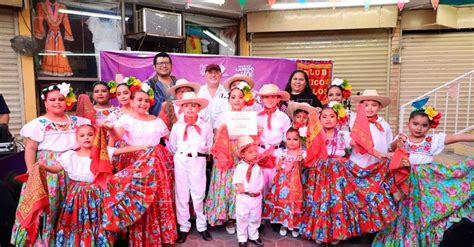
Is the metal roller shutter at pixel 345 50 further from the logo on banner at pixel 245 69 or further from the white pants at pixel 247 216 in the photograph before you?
the white pants at pixel 247 216

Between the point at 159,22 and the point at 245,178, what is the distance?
15.3 ft

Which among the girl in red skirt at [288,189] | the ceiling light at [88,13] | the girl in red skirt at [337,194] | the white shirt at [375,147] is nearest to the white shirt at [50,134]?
the girl in red skirt at [288,189]

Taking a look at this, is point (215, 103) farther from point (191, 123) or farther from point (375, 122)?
point (375, 122)

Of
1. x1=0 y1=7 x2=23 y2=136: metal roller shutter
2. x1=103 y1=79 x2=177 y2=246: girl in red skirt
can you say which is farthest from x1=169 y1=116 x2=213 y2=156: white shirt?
x1=0 y1=7 x2=23 y2=136: metal roller shutter

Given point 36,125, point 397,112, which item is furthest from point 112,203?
point 397,112

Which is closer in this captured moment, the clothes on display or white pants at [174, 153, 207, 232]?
white pants at [174, 153, 207, 232]

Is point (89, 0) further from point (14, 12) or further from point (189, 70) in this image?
point (189, 70)

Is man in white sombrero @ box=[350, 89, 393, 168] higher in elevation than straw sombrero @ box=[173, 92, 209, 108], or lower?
lower

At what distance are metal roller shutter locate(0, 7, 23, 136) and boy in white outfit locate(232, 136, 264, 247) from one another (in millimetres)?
4633

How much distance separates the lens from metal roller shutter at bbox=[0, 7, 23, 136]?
5.45 meters

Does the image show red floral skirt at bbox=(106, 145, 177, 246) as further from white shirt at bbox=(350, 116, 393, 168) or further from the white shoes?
white shirt at bbox=(350, 116, 393, 168)

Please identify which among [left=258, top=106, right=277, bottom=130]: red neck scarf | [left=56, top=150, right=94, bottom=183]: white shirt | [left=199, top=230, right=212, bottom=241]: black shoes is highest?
[left=258, top=106, right=277, bottom=130]: red neck scarf

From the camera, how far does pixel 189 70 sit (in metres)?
6.11

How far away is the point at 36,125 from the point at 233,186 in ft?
5.93
